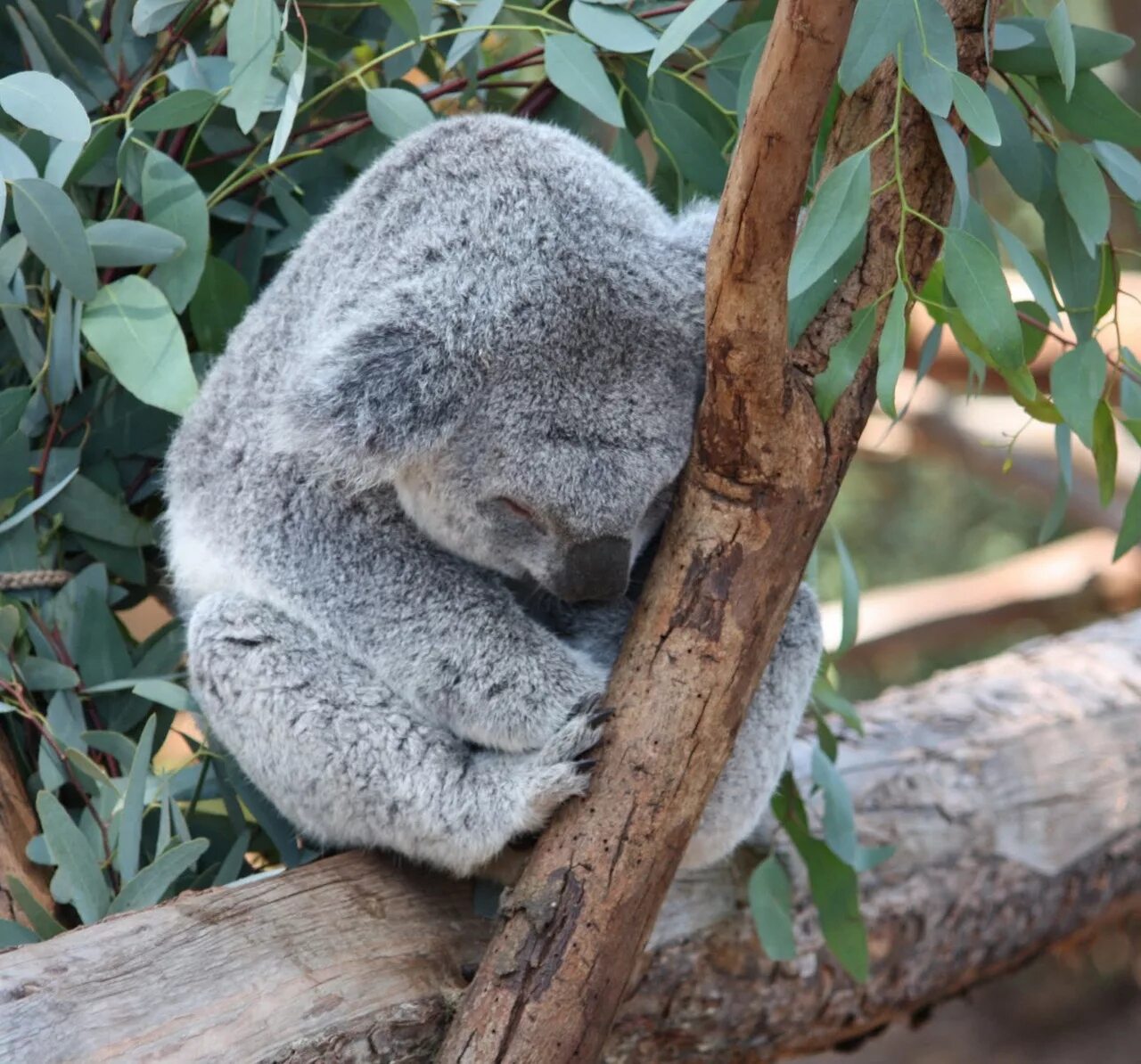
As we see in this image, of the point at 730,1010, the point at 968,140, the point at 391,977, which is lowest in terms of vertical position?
the point at 730,1010

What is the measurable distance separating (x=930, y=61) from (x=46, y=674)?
1.96 m

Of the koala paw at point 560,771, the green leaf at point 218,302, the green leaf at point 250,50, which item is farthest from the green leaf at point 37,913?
the green leaf at point 250,50

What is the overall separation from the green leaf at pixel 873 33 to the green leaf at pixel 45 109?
3.98ft

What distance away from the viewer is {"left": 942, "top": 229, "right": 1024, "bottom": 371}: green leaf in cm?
175

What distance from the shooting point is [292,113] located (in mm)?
2184

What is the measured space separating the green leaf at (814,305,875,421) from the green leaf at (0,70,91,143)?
48.5 inches

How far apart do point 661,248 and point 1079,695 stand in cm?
223

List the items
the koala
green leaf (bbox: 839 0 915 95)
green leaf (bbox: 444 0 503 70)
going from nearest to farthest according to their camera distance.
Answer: green leaf (bbox: 839 0 915 95) → the koala → green leaf (bbox: 444 0 503 70)

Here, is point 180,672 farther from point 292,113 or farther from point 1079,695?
point 1079,695

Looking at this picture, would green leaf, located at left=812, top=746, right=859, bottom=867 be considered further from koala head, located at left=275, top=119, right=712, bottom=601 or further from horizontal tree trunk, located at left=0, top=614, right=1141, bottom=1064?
koala head, located at left=275, top=119, right=712, bottom=601

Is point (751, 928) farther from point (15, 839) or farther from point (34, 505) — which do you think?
point (34, 505)

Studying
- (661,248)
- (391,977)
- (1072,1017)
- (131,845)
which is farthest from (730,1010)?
(1072,1017)

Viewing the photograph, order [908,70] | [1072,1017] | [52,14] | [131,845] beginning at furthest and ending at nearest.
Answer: [1072,1017]
[52,14]
[131,845]
[908,70]

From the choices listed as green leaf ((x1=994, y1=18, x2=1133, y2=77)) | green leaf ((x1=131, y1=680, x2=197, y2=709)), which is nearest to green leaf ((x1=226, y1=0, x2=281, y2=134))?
green leaf ((x1=131, y1=680, x2=197, y2=709))
